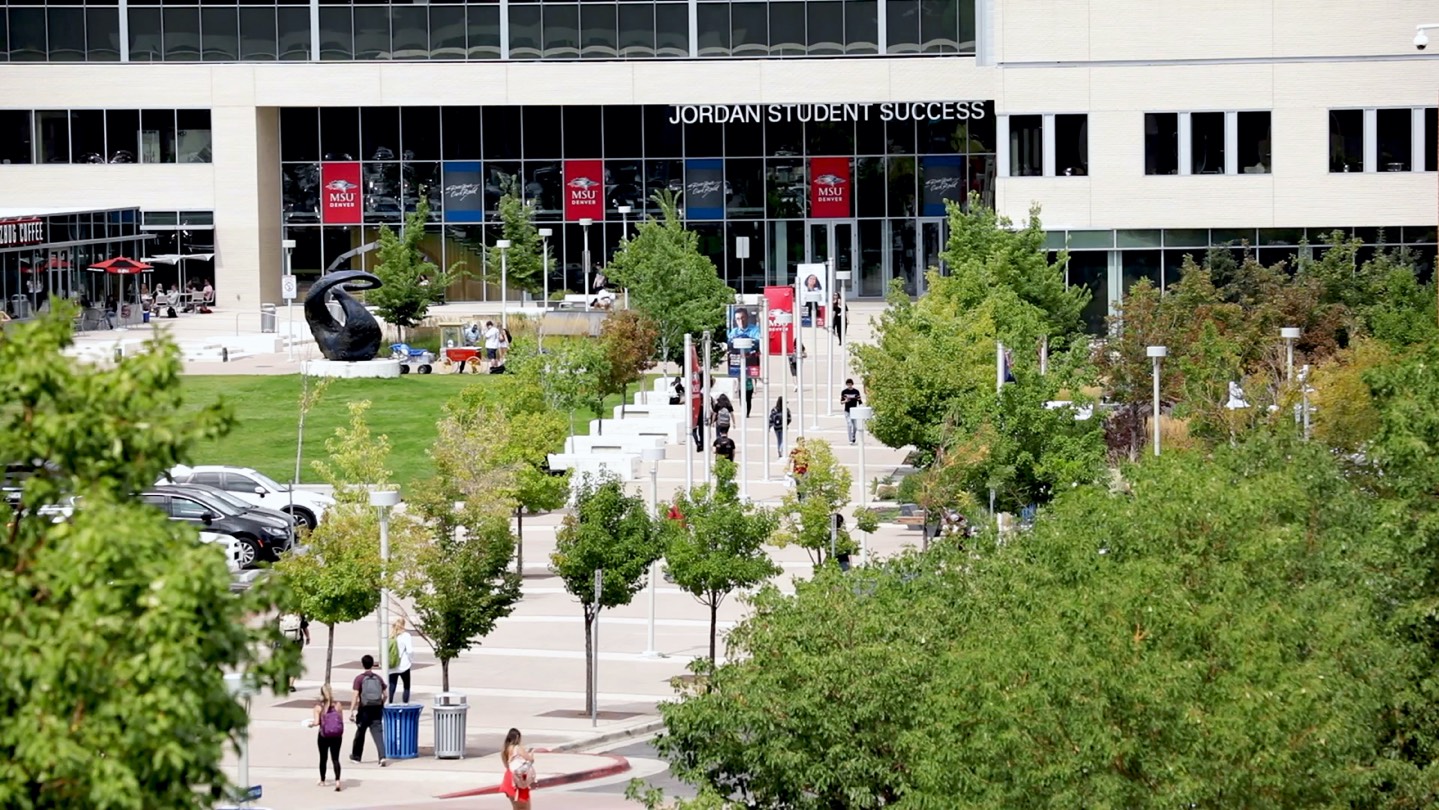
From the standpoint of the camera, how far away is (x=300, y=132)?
85.3m

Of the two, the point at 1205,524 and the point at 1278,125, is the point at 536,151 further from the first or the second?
the point at 1205,524

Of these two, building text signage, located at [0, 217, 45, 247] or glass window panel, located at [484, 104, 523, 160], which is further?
glass window panel, located at [484, 104, 523, 160]

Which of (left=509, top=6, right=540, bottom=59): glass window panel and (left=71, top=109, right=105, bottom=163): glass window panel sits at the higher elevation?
(left=509, top=6, right=540, bottom=59): glass window panel

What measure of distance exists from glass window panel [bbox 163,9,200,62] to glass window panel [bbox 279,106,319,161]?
12.2 ft

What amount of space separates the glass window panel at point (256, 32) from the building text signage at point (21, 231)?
40.1 feet

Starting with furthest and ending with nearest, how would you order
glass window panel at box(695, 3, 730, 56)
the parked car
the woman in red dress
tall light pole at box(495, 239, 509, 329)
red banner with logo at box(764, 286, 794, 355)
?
glass window panel at box(695, 3, 730, 56)
tall light pole at box(495, 239, 509, 329)
red banner with logo at box(764, 286, 794, 355)
the parked car
the woman in red dress

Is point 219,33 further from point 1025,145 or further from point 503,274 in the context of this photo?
point 1025,145

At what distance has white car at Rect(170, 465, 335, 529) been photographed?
4309cm

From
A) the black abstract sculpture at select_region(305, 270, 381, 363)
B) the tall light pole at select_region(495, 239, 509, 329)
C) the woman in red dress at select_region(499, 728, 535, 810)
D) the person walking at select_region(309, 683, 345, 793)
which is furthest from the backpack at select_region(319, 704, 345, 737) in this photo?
the tall light pole at select_region(495, 239, 509, 329)

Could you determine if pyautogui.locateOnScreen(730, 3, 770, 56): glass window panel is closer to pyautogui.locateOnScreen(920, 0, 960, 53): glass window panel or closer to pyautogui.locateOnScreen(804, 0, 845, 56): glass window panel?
pyautogui.locateOnScreen(804, 0, 845, 56): glass window panel

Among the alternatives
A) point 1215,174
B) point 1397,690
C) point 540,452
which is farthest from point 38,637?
point 1215,174

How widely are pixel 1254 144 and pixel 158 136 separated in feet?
119

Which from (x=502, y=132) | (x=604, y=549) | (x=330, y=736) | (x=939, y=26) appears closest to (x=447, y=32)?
(x=502, y=132)

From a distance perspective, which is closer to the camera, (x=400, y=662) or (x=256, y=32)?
(x=400, y=662)
